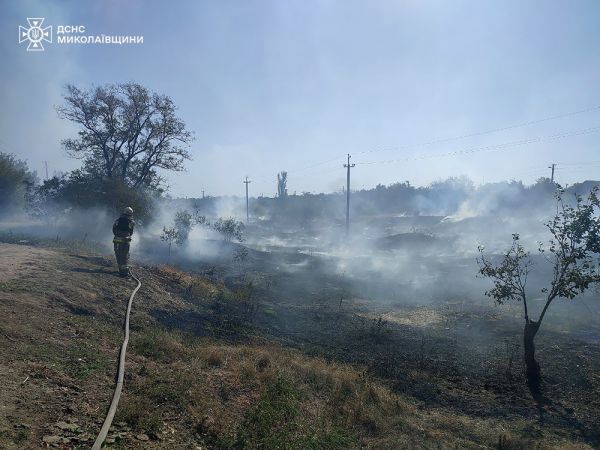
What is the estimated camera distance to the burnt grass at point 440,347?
26.5ft

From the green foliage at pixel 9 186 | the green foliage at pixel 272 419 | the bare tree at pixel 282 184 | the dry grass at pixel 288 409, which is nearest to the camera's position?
the green foliage at pixel 272 419

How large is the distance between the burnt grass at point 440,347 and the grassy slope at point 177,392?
688 mm

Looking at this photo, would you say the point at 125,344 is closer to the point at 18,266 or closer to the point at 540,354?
the point at 18,266

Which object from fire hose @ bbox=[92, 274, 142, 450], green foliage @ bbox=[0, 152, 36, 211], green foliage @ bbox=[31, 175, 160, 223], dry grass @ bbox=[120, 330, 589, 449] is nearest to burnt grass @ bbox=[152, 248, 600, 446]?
dry grass @ bbox=[120, 330, 589, 449]

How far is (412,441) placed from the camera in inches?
229

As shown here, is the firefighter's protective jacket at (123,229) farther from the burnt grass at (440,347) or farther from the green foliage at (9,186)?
the green foliage at (9,186)

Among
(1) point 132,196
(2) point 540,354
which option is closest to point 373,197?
(1) point 132,196

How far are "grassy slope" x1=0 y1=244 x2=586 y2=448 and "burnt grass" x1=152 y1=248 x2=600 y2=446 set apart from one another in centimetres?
69

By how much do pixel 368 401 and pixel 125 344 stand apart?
4.39m

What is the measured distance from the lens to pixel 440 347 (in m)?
12.1

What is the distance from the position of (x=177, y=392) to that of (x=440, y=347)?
9.14 meters

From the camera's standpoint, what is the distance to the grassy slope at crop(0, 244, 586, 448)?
4457 millimetres

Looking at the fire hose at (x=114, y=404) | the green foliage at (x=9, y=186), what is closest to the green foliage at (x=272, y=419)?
the fire hose at (x=114, y=404)

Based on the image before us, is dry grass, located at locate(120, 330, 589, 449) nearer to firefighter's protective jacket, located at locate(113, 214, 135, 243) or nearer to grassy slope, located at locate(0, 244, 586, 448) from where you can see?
grassy slope, located at locate(0, 244, 586, 448)
